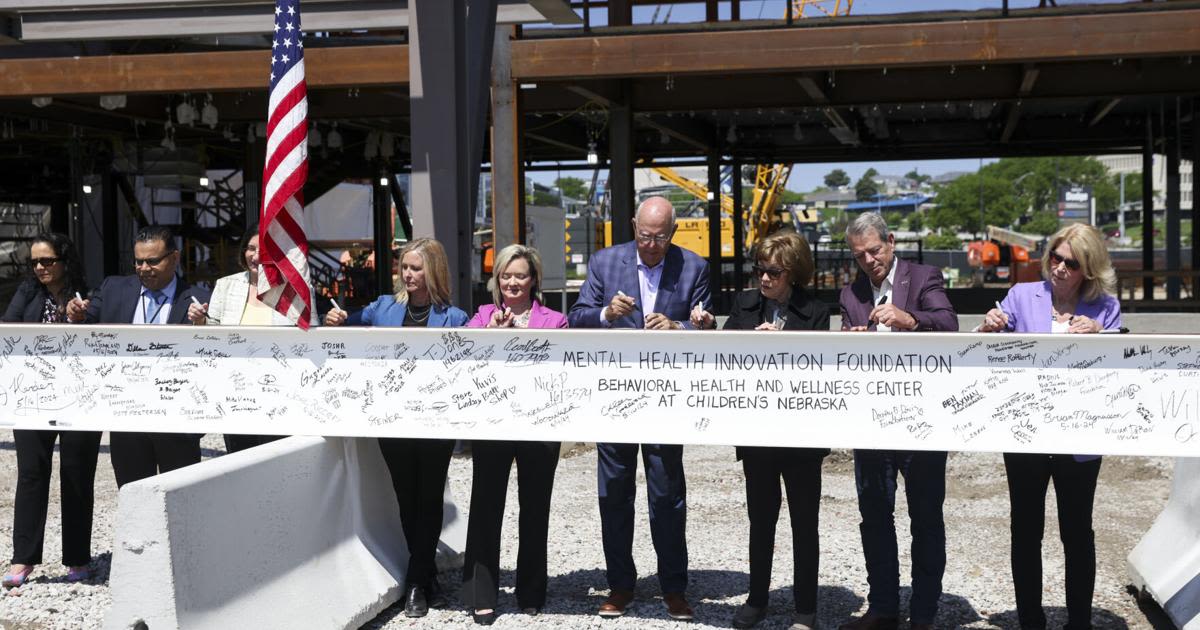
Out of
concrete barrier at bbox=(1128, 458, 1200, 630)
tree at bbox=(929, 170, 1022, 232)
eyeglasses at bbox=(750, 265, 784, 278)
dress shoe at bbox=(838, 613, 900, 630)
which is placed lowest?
dress shoe at bbox=(838, 613, 900, 630)

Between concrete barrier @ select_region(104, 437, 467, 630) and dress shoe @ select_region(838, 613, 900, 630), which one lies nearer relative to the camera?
concrete barrier @ select_region(104, 437, 467, 630)

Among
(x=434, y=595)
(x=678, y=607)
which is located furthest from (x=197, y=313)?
(x=678, y=607)

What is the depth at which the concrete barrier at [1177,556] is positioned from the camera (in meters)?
5.32

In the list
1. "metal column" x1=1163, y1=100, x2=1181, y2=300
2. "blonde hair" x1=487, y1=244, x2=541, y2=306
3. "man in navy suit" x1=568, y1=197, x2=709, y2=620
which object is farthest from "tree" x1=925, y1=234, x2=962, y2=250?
"blonde hair" x1=487, y1=244, x2=541, y2=306

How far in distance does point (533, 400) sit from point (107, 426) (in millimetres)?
2232

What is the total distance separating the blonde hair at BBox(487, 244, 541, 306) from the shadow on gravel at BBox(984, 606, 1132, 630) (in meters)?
2.82

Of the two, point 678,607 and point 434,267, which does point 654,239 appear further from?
point 678,607

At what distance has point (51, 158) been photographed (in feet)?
101

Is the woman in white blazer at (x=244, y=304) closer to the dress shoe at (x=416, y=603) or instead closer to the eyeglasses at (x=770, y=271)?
the dress shoe at (x=416, y=603)

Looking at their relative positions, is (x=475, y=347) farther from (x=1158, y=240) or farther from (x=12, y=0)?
(x=1158, y=240)

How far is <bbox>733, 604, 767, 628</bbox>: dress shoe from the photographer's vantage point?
5.65m

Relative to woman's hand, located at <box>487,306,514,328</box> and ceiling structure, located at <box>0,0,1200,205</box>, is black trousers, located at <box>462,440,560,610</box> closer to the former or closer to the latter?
woman's hand, located at <box>487,306,514,328</box>

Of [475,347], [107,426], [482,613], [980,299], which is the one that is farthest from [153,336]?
[980,299]

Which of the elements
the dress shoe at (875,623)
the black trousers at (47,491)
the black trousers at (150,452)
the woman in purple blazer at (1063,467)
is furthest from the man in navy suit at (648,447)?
the black trousers at (47,491)
